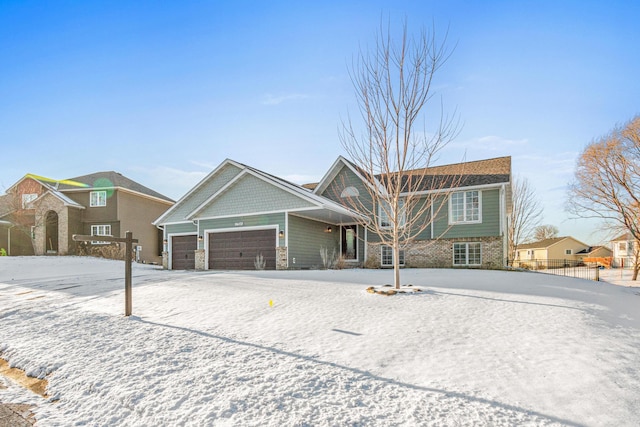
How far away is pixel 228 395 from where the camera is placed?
375cm

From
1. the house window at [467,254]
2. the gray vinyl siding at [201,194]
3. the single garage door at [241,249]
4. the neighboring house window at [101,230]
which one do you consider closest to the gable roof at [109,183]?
the neighboring house window at [101,230]

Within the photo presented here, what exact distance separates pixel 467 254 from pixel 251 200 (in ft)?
36.4

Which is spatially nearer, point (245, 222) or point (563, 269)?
point (245, 222)

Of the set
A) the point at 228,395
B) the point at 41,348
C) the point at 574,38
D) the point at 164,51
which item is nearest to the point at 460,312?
the point at 228,395

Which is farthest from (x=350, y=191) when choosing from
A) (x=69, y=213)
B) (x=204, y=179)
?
(x=69, y=213)

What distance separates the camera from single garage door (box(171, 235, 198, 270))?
69.4ft

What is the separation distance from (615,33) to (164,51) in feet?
45.5

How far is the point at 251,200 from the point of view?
1812cm

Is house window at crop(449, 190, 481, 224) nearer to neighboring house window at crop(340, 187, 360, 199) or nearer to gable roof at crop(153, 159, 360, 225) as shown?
neighboring house window at crop(340, 187, 360, 199)

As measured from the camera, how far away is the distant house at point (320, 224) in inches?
684

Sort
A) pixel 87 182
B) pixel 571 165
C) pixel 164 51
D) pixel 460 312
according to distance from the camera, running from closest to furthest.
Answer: pixel 460 312, pixel 164 51, pixel 571 165, pixel 87 182

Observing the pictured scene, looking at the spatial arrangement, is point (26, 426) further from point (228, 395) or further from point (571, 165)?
point (571, 165)

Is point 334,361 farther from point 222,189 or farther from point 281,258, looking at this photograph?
point 222,189

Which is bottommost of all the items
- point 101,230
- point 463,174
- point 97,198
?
point 101,230
